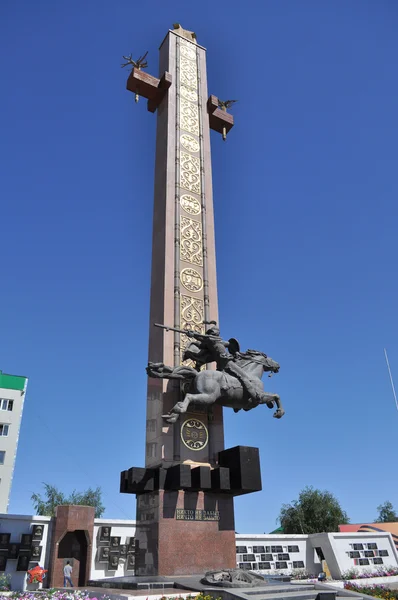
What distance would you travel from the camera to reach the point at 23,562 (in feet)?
43.5

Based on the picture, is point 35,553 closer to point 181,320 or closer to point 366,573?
point 181,320

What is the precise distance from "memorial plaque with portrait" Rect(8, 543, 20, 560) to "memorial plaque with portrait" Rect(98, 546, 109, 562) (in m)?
2.28

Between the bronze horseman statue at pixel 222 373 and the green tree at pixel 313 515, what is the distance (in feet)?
89.7

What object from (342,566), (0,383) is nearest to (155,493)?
(342,566)

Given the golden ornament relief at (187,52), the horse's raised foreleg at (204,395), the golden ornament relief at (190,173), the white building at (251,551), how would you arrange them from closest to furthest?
the horse's raised foreleg at (204,395) < the white building at (251,551) < the golden ornament relief at (190,173) < the golden ornament relief at (187,52)

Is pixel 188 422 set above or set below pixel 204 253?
below

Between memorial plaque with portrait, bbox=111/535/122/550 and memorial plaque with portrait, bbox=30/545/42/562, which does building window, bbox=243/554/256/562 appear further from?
memorial plaque with portrait, bbox=30/545/42/562

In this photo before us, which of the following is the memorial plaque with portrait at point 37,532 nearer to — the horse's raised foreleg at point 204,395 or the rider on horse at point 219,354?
the horse's raised foreleg at point 204,395

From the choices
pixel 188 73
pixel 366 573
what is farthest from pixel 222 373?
pixel 188 73

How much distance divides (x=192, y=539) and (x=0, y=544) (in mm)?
6486

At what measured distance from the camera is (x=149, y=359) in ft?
41.3

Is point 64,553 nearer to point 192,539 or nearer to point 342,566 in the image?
point 192,539

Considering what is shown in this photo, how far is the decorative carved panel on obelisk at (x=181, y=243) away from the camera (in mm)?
11367

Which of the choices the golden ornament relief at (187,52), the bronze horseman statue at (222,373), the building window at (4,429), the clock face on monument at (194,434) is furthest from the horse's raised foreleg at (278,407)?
the building window at (4,429)
